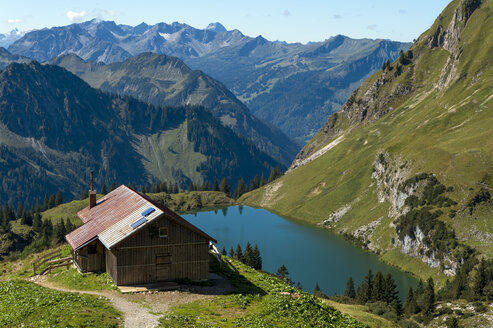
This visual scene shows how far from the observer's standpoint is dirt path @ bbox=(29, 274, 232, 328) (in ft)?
139

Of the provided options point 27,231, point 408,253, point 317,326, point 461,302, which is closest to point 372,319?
point 317,326

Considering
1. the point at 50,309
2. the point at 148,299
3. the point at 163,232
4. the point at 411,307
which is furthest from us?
the point at 411,307

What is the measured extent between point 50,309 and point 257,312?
17.8 meters

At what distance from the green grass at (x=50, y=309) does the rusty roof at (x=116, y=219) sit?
9.36 m

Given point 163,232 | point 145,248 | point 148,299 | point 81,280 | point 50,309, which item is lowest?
point 148,299

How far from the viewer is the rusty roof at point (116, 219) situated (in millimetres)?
55503

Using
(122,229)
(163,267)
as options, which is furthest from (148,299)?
(122,229)

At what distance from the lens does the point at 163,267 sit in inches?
2195

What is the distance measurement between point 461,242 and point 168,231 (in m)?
109

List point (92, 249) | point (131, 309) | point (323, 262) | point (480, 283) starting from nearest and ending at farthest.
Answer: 1. point (131, 309)
2. point (92, 249)
3. point (480, 283)
4. point (323, 262)

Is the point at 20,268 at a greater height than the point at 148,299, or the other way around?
the point at 148,299

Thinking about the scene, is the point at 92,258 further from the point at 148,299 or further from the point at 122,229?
the point at 148,299

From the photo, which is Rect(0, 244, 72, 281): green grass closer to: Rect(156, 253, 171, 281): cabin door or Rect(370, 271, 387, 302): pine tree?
Rect(156, 253, 171, 281): cabin door

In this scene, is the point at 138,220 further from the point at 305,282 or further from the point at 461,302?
the point at 305,282
